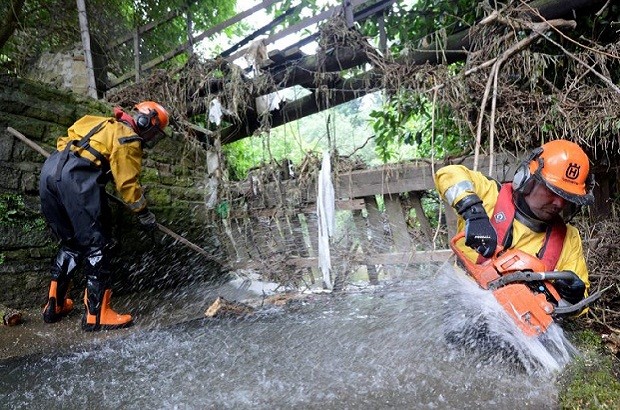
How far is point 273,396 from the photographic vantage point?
6.62ft

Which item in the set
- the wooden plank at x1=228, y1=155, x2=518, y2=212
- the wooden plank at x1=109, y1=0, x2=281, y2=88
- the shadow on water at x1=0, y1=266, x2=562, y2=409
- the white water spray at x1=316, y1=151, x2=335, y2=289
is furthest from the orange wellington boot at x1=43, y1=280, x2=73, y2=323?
the wooden plank at x1=109, y1=0, x2=281, y2=88

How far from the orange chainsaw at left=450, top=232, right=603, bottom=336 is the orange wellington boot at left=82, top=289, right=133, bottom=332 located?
2.98 meters

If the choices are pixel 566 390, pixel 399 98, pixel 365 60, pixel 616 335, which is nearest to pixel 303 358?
pixel 566 390

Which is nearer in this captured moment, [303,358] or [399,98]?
[303,358]

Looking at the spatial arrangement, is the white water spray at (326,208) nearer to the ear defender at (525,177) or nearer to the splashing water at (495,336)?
the splashing water at (495,336)

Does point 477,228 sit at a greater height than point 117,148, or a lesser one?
lesser

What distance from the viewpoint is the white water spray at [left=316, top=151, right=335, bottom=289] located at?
4566 mm

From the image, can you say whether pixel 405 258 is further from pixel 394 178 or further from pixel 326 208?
pixel 326 208

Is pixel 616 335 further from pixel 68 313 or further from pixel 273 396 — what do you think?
pixel 68 313

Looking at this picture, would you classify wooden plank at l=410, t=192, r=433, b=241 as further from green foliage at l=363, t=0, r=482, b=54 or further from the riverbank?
the riverbank

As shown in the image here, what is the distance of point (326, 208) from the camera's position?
4582 mm

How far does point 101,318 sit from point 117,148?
1470 millimetres

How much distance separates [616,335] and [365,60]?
3697mm

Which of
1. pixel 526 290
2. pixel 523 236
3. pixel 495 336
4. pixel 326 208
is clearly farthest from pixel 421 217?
pixel 526 290
